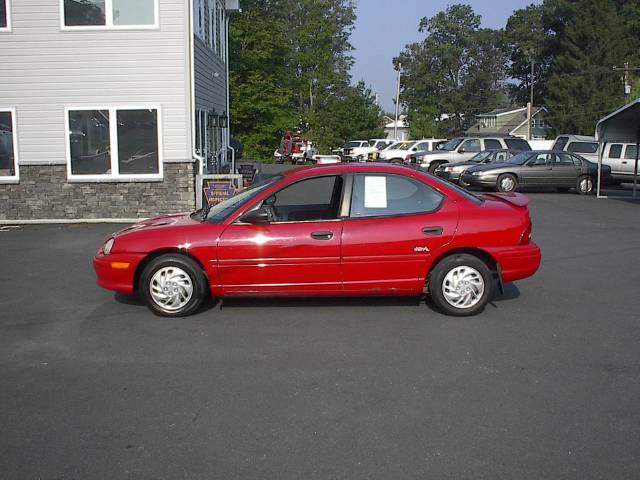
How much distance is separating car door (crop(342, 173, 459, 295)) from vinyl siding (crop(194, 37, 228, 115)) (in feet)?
32.2

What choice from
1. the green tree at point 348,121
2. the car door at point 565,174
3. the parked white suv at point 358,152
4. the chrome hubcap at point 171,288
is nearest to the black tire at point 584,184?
the car door at point 565,174

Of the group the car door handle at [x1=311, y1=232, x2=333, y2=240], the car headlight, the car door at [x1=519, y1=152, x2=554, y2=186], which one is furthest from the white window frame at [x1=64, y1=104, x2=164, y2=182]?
the car door at [x1=519, y1=152, x2=554, y2=186]

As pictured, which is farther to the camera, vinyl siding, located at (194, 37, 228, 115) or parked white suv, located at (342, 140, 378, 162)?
parked white suv, located at (342, 140, 378, 162)

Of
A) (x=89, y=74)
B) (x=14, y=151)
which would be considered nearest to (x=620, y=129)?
(x=89, y=74)

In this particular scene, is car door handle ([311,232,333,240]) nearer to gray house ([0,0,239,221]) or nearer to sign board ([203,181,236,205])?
sign board ([203,181,236,205])

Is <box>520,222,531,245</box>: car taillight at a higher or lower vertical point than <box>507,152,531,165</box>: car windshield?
lower

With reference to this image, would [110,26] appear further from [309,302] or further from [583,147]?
[583,147]

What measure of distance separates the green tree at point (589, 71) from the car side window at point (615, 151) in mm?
41642

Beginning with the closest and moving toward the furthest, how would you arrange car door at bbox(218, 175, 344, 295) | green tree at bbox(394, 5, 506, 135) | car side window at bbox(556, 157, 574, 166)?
car door at bbox(218, 175, 344, 295)
car side window at bbox(556, 157, 574, 166)
green tree at bbox(394, 5, 506, 135)

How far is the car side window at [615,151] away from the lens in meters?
26.4

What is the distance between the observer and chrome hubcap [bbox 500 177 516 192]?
23047 mm

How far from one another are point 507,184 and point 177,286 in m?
17.7

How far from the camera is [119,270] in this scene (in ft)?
23.8

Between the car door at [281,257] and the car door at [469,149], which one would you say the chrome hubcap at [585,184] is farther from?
the car door at [281,257]
